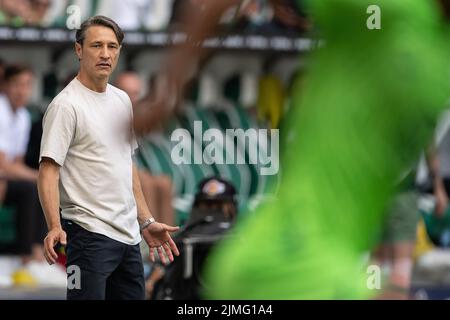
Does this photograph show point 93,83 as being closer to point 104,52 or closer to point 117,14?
point 104,52

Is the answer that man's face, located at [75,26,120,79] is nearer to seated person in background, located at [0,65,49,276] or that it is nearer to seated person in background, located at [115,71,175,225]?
→ seated person in background, located at [115,71,175,225]

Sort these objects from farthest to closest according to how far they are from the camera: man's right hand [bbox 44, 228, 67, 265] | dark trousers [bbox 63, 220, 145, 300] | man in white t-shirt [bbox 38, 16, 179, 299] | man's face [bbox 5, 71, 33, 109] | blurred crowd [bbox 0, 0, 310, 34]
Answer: blurred crowd [bbox 0, 0, 310, 34]
man's face [bbox 5, 71, 33, 109]
dark trousers [bbox 63, 220, 145, 300]
man in white t-shirt [bbox 38, 16, 179, 299]
man's right hand [bbox 44, 228, 67, 265]

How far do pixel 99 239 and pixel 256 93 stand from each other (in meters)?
4.60

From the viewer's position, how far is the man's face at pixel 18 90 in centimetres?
672

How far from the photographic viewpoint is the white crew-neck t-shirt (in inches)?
122

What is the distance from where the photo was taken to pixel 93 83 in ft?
10.6

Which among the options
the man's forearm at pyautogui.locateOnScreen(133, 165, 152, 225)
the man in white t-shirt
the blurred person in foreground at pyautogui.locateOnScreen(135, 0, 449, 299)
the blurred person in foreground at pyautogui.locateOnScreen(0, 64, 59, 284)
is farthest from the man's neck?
the blurred person in foreground at pyautogui.locateOnScreen(0, 64, 59, 284)

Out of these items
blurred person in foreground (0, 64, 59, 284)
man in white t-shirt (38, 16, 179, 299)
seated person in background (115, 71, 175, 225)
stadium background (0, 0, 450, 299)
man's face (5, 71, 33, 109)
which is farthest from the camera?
man's face (5, 71, 33, 109)

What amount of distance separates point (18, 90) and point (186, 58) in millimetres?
4703

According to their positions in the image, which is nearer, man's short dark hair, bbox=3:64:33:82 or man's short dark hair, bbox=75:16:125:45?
man's short dark hair, bbox=75:16:125:45

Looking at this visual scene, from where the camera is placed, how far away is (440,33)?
2352mm

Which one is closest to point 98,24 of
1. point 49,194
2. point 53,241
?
point 49,194
